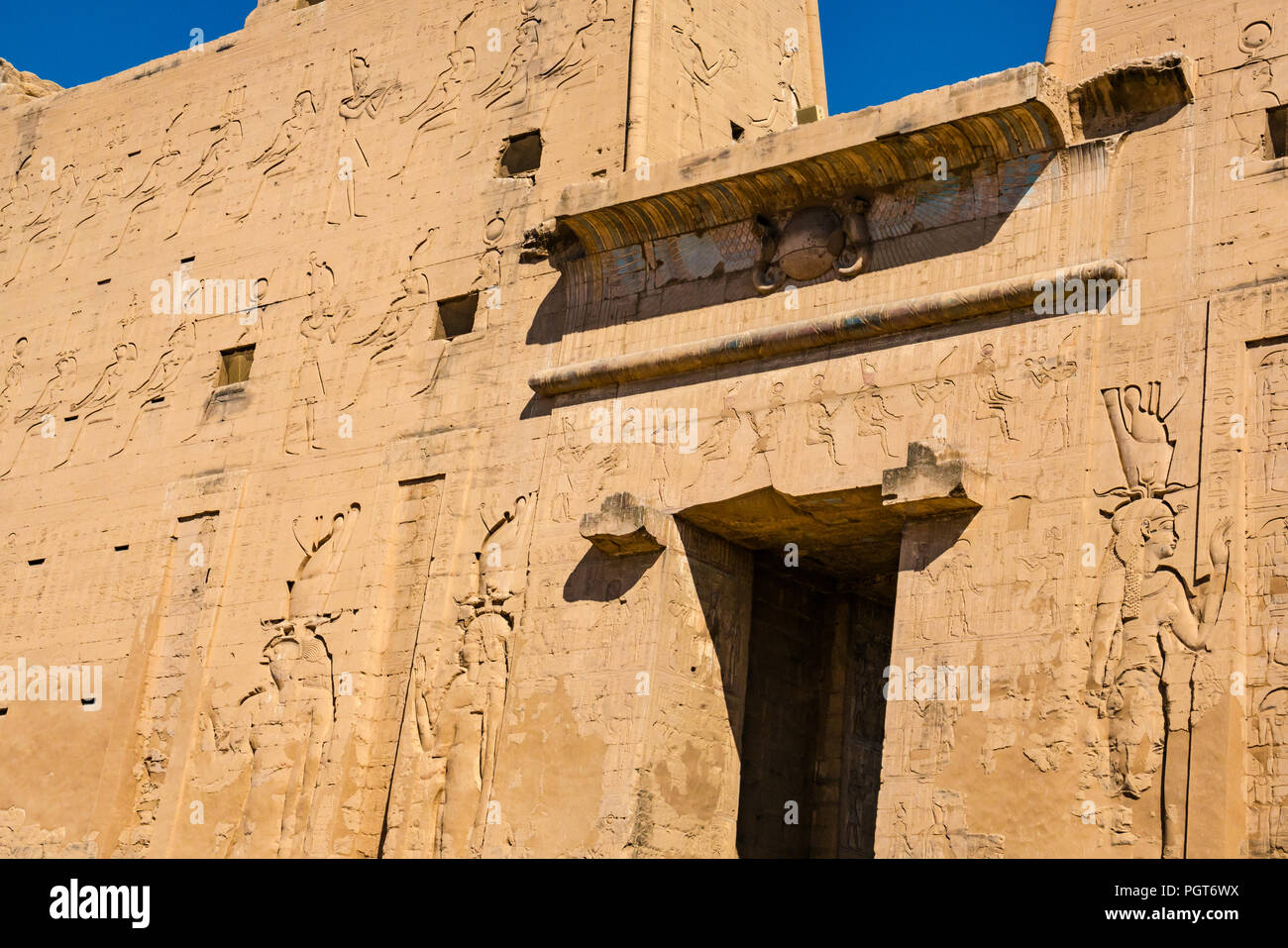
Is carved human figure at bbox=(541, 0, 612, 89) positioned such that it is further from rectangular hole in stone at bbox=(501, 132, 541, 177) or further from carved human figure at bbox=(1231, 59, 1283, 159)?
carved human figure at bbox=(1231, 59, 1283, 159)

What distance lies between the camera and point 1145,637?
390 inches

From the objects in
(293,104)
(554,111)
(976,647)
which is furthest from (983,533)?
(293,104)

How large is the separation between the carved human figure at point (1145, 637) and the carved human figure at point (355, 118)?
790 cm

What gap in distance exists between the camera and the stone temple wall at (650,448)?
10156 mm

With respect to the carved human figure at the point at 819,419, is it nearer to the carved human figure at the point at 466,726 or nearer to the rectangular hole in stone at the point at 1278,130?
the carved human figure at the point at 466,726

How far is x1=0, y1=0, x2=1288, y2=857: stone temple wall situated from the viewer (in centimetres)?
1016

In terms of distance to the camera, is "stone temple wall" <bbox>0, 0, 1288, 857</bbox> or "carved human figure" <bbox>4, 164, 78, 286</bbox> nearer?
"stone temple wall" <bbox>0, 0, 1288, 857</bbox>

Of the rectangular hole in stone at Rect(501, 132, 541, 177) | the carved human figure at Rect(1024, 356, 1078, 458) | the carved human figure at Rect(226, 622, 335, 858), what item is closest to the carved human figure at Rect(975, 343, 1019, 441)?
the carved human figure at Rect(1024, 356, 1078, 458)

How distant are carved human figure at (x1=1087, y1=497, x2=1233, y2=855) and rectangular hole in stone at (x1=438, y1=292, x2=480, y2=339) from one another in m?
6.01

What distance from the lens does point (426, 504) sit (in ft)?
45.1

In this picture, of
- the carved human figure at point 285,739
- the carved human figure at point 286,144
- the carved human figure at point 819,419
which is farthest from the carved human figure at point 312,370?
the carved human figure at point 819,419

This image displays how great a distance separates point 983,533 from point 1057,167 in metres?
2.46

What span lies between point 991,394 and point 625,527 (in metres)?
2.66
